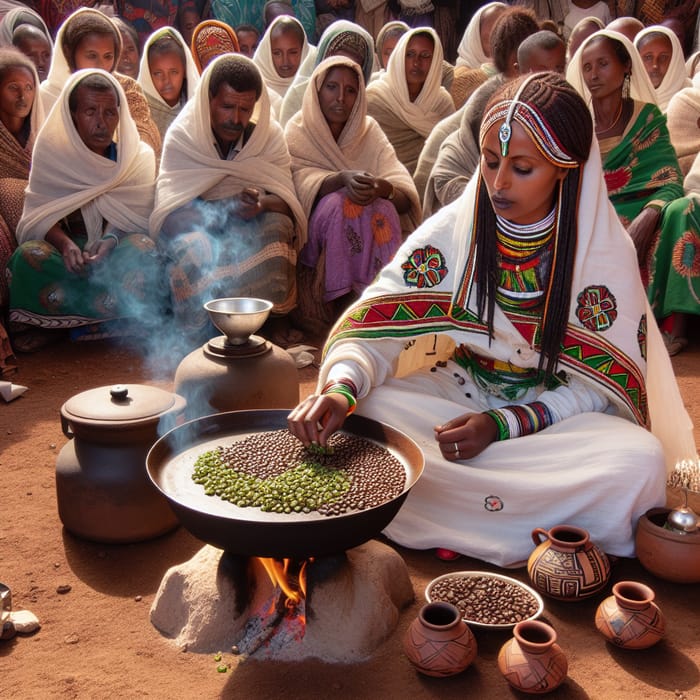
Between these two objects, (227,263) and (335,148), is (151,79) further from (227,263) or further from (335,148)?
(227,263)

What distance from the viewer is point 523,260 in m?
3.12

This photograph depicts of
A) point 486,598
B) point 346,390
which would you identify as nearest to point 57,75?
point 346,390

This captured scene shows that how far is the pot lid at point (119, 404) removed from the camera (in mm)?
3008

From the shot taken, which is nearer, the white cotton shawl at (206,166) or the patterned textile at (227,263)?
the patterned textile at (227,263)

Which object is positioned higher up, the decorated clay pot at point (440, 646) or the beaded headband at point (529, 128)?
the beaded headband at point (529, 128)

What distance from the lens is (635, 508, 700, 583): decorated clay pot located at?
9.21 ft

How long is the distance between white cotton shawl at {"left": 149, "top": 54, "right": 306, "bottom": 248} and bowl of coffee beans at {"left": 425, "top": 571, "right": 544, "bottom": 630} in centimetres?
347

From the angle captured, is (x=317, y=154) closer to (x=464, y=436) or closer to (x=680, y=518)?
(x=464, y=436)

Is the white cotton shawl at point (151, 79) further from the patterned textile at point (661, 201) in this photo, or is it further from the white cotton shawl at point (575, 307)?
the white cotton shawl at point (575, 307)

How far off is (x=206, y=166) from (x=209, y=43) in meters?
3.09

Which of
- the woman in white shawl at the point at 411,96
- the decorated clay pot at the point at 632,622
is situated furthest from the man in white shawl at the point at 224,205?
the decorated clay pot at the point at 632,622

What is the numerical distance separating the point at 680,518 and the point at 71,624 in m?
2.01

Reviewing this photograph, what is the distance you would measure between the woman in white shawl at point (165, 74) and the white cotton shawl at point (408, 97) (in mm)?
1583

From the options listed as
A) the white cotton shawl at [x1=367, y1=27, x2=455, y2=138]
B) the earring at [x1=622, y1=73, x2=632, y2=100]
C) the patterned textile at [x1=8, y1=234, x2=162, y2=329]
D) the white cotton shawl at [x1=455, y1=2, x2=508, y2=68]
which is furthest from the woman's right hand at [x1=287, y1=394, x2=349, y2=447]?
the white cotton shawl at [x1=455, y1=2, x2=508, y2=68]
